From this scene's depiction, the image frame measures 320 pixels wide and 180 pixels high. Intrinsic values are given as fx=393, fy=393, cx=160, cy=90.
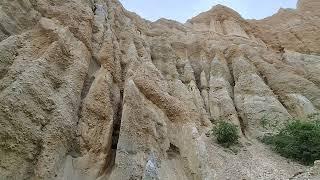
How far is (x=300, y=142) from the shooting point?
16250 millimetres

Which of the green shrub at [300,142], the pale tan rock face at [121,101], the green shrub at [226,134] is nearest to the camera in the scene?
the pale tan rock face at [121,101]

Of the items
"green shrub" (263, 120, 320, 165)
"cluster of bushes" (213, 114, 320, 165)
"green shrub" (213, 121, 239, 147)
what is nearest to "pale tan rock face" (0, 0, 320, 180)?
"green shrub" (213, 121, 239, 147)

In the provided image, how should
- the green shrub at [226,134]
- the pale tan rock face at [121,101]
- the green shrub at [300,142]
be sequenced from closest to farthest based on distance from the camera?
the pale tan rock face at [121,101]
the green shrub at [300,142]
the green shrub at [226,134]

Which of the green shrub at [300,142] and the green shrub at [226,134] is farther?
the green shrub at [226,134]

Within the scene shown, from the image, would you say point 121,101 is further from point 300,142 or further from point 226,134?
point 300,142

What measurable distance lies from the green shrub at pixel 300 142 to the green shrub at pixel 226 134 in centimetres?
171

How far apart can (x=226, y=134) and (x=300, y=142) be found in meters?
3.04

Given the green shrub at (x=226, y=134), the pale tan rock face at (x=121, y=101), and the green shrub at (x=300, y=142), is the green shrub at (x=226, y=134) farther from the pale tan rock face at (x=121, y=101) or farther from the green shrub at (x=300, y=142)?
the green shrub at (x=300, y=142)

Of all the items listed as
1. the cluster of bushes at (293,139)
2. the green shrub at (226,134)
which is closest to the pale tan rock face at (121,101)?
the green shrub at (226,134)

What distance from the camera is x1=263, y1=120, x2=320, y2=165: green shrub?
1570 centimetres

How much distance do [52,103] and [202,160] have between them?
5624 millimetres

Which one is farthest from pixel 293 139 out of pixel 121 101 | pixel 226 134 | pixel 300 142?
pixel 121 101

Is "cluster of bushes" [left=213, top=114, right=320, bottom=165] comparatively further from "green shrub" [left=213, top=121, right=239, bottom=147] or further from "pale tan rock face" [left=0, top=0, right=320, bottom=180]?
"pale tan rock face" [left=0, top=0, right=320, bottom=180]

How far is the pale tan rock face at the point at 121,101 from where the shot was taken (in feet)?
→ 42.3
